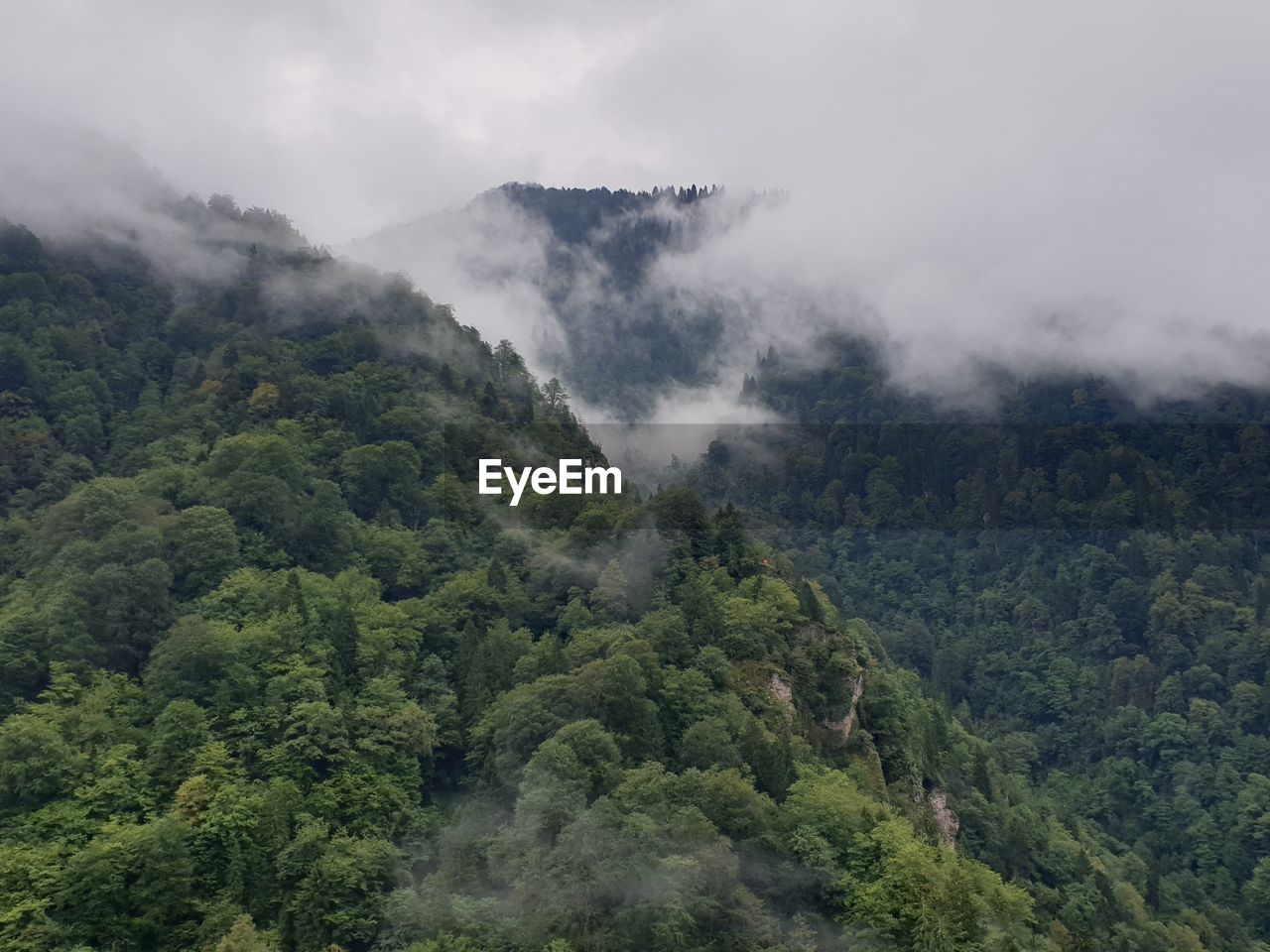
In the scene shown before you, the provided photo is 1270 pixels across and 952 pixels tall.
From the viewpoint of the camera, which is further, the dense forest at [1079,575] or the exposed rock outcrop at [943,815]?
the dense forest at [1079,575]

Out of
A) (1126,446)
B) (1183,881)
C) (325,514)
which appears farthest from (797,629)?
(1126,446)

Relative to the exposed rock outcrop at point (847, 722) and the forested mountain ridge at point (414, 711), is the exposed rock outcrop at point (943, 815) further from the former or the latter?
the exposed rock outcrop at point (847, 722)

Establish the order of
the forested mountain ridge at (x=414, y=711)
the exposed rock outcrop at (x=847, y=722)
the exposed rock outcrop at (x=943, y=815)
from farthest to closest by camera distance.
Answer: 1. the exposed rock outcrop at (x=943, y=815)
2. the exposed rock outcrop at (x=847, y=722)
3. the forested mountain ridge at (x=414, y=711)

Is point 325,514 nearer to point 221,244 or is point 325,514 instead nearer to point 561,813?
point 561,813

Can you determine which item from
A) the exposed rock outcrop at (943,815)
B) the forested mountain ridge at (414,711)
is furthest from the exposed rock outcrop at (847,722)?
the exposed rock outcrop at (943,815)

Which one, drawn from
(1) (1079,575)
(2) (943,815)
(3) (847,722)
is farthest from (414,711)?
(1) (1079,575)

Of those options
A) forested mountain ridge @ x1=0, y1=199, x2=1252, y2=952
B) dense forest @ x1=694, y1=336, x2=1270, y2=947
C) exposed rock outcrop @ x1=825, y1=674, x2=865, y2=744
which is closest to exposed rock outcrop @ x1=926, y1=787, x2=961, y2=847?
forested mountain ridge @ x1=0, y1=199, x2=1252, y2=952
